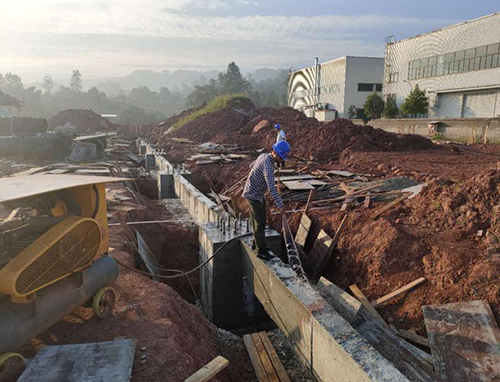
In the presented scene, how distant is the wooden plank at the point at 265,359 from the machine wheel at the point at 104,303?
2402 millimetres

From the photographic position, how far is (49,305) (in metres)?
4.05

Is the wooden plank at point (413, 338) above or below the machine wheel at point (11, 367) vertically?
below

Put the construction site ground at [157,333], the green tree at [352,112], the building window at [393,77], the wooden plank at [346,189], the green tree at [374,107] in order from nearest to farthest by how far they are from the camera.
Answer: the construction site ground at [157,333] → the wooden plank at [346,189] → the green tree at [374,107] → the building window at [393,77] → the green tree at [352,112]

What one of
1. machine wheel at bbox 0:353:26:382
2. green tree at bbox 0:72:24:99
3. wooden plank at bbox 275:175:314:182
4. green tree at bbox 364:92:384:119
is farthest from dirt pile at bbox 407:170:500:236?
green tree at bbox 0:72:24:99

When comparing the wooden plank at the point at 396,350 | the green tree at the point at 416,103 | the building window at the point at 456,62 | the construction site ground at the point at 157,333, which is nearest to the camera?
the construction site ground at the point at 157,333

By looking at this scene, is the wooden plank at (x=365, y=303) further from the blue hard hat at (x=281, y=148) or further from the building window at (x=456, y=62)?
the building window at (x=456, y=62)

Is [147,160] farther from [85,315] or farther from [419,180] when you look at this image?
[85,315]

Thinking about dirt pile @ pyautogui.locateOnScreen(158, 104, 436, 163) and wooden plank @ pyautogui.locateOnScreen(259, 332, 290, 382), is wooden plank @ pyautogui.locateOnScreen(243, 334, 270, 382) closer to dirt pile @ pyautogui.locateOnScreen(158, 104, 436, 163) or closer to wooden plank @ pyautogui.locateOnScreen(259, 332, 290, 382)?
wooden plank @ pyautogui.locateOnScreen(259, 332, 290, 382)

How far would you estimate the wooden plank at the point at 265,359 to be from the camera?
5.23 meters

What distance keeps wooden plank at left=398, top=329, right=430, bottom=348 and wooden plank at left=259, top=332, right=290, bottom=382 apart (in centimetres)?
172

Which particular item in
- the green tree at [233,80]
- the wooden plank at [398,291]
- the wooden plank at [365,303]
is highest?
the green tree at [233,80]

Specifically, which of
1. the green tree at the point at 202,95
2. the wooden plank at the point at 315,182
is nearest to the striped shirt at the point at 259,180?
the wooden plank at the point at 315,182

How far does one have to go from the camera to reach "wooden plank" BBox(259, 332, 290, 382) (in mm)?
5203

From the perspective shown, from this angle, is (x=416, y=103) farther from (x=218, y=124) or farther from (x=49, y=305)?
(x=49, y=305)
